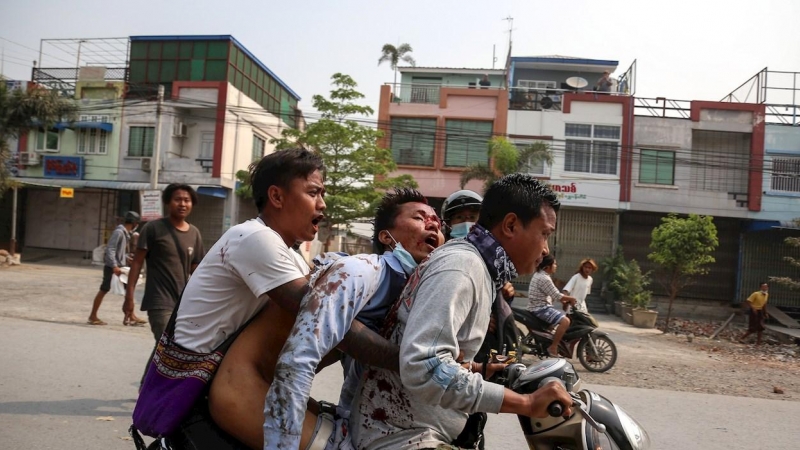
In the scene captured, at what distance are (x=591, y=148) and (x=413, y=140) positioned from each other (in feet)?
21.6

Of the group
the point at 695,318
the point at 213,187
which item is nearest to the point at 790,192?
the point at 695,318

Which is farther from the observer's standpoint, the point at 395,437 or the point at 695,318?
the point at 695,318

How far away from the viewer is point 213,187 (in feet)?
83.3

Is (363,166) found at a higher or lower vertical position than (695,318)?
higher

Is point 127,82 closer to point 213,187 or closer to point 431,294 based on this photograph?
point 213,187

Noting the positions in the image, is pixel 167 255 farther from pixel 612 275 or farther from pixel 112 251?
pixel 612 275

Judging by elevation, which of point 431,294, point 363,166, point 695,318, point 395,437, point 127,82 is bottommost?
point 695,318

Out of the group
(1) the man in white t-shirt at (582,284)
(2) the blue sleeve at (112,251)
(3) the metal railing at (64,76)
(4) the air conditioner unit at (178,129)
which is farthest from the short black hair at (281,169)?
(3) the metal railing at (64,76)

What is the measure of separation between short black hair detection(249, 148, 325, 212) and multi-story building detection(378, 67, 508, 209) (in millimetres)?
21898

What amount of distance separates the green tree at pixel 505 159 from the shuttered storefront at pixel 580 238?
380cm

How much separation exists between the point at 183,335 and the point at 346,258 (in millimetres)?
578

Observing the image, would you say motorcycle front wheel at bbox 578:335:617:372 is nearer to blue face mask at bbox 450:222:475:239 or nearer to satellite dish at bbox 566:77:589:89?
blue face mask at bbox 450:222:475:239

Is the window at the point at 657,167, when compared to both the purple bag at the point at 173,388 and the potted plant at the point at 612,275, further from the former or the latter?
the purple bag at the point at 173,388

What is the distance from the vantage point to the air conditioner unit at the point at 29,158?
27312 mm
